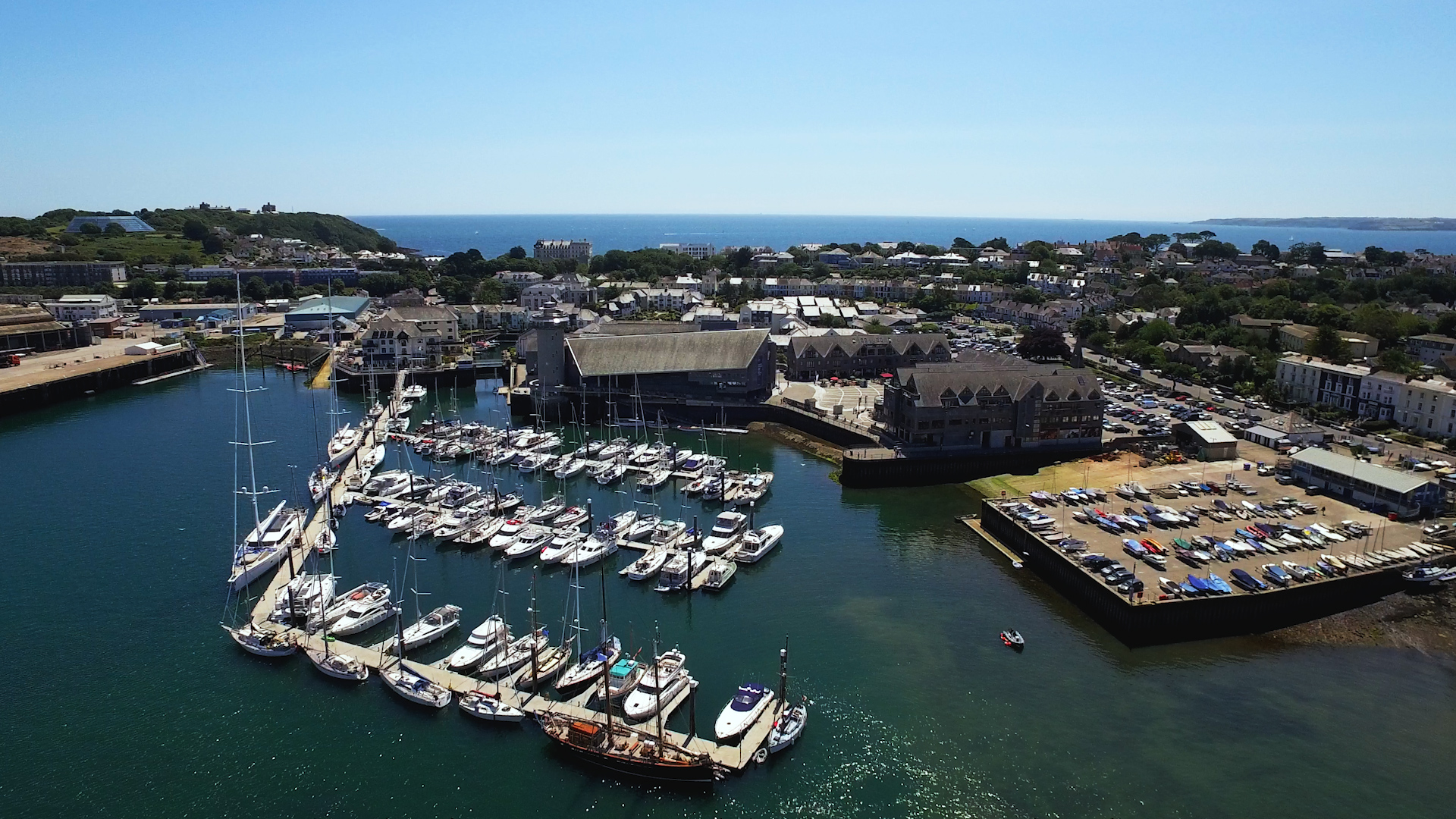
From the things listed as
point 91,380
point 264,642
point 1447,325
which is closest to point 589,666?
point 264,642

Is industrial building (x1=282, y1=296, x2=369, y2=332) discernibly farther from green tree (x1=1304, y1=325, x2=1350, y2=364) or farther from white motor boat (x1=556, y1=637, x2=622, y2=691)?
green tree (x1=1304, y1=325, x2=1350, y2=364)

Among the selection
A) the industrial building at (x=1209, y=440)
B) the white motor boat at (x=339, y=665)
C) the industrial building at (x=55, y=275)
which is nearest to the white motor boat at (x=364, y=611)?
the white motor boat at (x=339, y=665)

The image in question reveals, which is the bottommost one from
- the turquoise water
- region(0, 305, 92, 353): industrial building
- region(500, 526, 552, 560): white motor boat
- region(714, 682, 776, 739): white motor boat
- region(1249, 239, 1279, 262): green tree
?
the turquoise water

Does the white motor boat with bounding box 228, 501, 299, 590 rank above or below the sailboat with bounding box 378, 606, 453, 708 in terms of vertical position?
above

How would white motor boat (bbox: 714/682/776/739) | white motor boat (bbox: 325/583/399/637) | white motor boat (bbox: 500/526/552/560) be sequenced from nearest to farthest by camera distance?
white motor boat (bbox: 714/682/776/739)
white motor boat (bbox: 325/583/399/637)
white motor boat (bbox: 500/526/552/560)

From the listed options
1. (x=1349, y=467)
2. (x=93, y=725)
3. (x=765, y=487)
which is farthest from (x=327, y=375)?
(x=1349, y=467)

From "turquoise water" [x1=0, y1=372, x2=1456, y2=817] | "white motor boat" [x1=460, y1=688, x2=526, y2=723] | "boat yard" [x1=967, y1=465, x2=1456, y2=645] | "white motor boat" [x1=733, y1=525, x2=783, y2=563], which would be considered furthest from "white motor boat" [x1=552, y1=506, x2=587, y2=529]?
"boat yard" [x1=967, y1=465, x2=1456, y2=645]

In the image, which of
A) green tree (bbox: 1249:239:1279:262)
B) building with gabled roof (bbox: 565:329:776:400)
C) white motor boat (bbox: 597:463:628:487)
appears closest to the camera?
white motor boat (bbox: 597:463:628:487)
